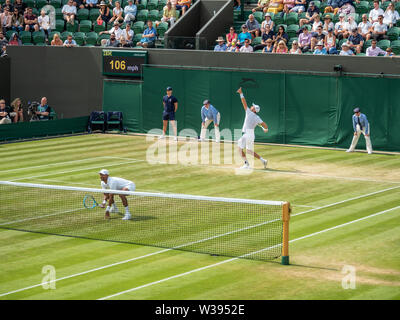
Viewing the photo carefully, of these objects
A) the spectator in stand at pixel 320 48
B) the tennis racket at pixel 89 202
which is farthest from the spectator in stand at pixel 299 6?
the tennis racket at pixel 89 202

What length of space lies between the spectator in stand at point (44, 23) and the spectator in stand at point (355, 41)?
15839 mm

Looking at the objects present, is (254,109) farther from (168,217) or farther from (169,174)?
(168,217)

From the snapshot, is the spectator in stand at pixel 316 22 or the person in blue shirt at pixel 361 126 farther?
the spectator in stand at pixel 316 22

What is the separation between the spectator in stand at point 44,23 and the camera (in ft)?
129

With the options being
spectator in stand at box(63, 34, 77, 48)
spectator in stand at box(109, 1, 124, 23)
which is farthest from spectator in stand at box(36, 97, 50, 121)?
spectator in stand at box(109, 1, 124, 23)

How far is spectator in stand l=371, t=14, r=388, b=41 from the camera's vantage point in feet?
104

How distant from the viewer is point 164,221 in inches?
698

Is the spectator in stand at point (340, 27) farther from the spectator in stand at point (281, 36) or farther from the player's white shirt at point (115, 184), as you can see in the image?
the player's white shirt at point (115, 184)

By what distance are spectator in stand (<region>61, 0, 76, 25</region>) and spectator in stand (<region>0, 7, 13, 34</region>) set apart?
271 centimetres

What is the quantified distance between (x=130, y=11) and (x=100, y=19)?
1685 millimetres

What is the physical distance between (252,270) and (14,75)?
88.4ft

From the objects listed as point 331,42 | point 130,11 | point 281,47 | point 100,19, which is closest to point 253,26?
point 281,47

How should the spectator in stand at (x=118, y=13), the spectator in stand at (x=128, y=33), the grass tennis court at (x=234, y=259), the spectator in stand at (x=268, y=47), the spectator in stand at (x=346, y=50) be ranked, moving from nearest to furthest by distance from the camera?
the grass tennis court at (x=234, y=259)
the spectator in stand at (x=346, y=50)
the spectator in stand at (x=268, y=47)
the spectator in stand at (x=128, y=33)
the spectator in stand at (x=118, y=13)
